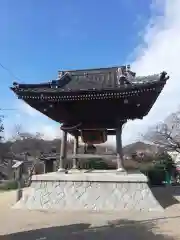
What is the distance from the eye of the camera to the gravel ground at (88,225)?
6.67m

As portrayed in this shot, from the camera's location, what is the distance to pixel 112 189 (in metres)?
10.6

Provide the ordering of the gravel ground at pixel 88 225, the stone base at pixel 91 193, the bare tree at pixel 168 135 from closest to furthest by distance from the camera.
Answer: the gravel ground at pixel 88 225, the stone base at pixel 91 193, the bare tree at pixel 168 135

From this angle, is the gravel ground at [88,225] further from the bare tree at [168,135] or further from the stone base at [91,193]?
the bare tree at [168,135]

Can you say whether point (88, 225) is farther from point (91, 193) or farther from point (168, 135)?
point (168, 135)

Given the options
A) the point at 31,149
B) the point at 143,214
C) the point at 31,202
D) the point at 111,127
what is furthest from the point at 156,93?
the point at 31,149

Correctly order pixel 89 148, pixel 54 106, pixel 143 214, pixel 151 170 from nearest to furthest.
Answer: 1. pixel 143 214
2. pixel 54 106
3. pixel 89 148
4. pixel 151 170

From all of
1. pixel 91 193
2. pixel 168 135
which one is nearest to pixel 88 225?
pixel 91 193

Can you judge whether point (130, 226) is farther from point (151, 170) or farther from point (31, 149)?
point (31, 149)

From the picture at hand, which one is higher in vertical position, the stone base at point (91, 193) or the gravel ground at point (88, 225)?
the stone base at point (91, 193)

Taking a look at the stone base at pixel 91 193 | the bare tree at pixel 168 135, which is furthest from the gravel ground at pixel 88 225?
the bare tree at pixel 168 135

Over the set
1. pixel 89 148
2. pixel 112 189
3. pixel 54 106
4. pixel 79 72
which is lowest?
pixel 112 189

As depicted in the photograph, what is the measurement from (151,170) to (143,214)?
12074mm

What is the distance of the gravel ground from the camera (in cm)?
667

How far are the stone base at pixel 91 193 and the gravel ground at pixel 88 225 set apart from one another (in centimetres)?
63
